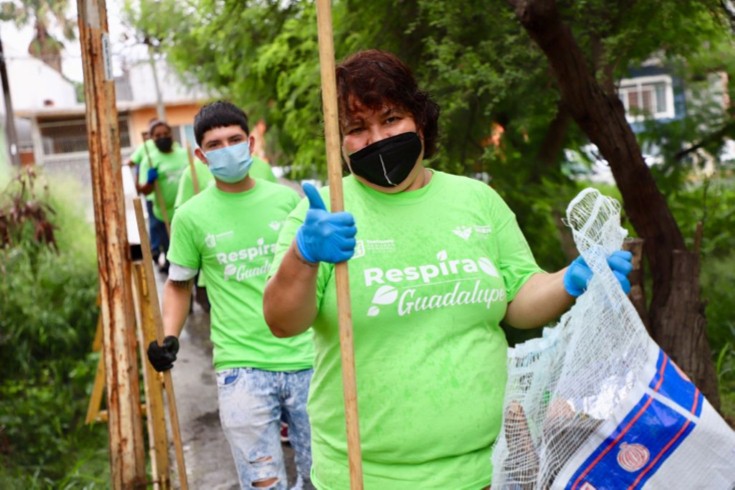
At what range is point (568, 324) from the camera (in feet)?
7.48

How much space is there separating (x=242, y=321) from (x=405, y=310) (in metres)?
1.92

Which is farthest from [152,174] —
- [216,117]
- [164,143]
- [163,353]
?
[163,353]

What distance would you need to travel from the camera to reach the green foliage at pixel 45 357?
7551 millimetres

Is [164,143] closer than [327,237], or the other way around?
[327,237]

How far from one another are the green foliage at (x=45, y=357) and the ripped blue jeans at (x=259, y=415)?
313 centimetres

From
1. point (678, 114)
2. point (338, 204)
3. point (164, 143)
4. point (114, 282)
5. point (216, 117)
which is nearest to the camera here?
point (338, 204)

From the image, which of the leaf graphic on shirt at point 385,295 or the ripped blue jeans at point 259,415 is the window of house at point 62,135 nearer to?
the ripped blue jeans at point 259,415

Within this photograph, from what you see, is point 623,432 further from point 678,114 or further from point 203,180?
point 678,114

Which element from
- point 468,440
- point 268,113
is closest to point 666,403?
point 468,440

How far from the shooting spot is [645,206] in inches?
212

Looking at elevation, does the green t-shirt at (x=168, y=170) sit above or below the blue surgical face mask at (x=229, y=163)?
below

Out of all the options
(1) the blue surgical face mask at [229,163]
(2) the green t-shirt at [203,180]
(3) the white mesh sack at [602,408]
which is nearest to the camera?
(3) the white mesh sack at [602,408]

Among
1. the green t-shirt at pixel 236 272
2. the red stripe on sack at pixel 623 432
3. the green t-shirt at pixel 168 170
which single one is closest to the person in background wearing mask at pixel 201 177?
the green t-shirt at pixel 236 272

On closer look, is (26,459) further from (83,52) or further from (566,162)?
(566,162)
